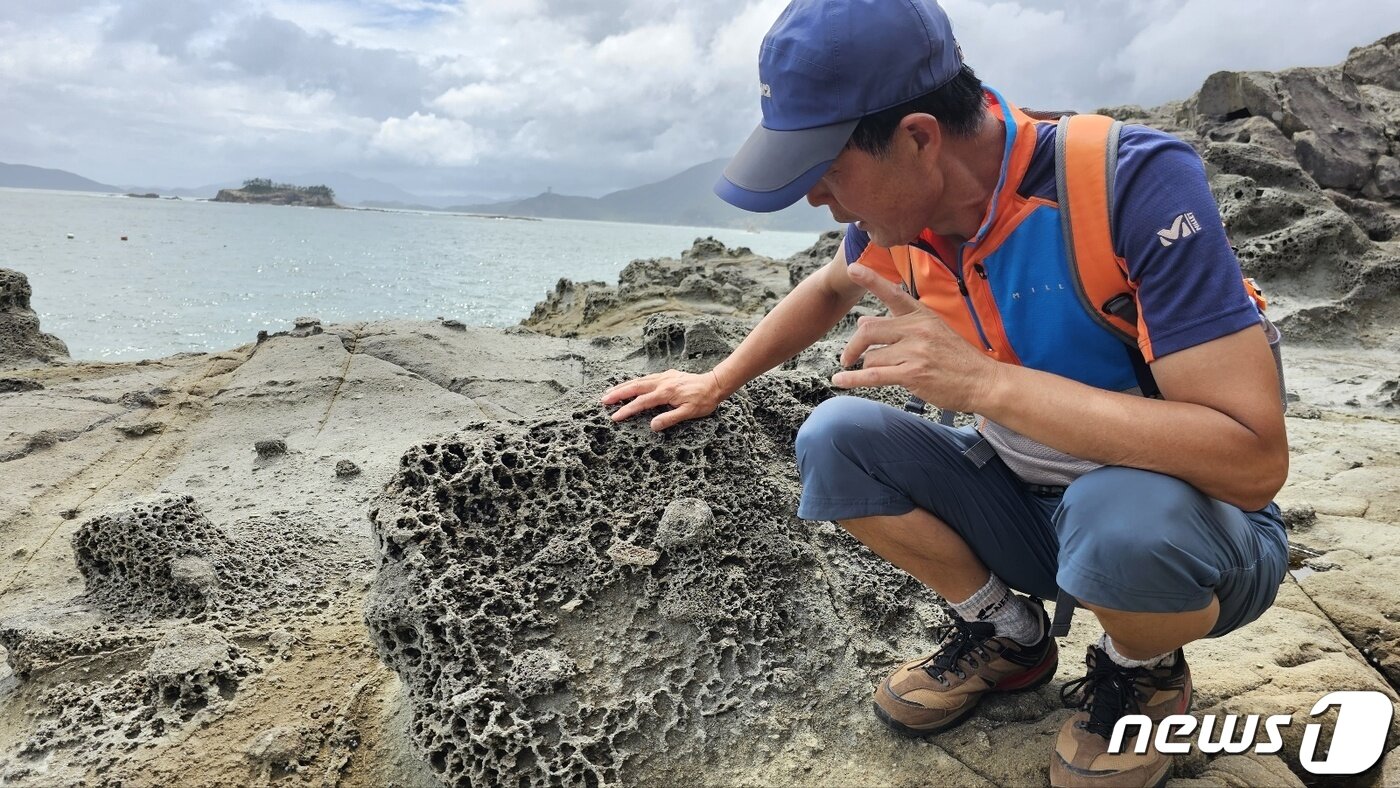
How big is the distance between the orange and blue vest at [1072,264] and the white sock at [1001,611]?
0.49m

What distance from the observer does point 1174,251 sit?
3.84ft

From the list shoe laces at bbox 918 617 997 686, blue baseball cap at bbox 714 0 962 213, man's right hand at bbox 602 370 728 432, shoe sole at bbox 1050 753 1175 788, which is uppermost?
blue baseball cap at bbox 714 0 962 213

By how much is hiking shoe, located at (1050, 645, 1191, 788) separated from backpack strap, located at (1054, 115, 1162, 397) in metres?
0.51

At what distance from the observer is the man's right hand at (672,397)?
2.05 m

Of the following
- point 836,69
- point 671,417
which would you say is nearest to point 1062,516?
point 836,69

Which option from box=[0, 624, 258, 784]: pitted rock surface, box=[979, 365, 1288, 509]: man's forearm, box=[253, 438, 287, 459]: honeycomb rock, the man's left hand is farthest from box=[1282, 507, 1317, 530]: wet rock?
box=[253, 438, 287, 459]: honeycomb rock

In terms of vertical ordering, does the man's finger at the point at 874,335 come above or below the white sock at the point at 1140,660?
above

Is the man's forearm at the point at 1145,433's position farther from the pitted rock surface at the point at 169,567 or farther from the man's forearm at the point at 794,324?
the pitted rock surface at the point at 169,567

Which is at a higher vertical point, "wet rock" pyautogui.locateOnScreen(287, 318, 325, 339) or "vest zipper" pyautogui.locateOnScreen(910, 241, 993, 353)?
"vest zipper" pyautogui.locateOnScreen(910, 241, 993, 353)

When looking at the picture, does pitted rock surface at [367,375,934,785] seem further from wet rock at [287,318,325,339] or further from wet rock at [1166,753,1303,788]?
wet rock at [287,318,325,339]

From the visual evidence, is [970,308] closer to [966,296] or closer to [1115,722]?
[966,296]

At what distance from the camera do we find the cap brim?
131 centimetres

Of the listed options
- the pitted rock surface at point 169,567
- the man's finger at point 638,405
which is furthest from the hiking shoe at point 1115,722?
the pitted rock surface at point 169,567

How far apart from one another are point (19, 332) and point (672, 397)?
6325 mm
